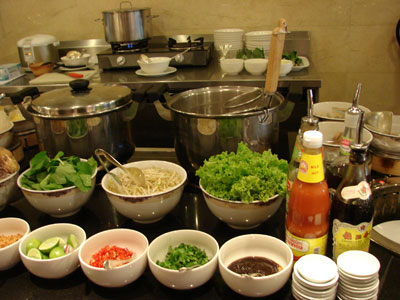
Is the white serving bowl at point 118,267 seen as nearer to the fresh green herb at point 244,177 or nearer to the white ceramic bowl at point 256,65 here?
the fresh green herb at point 244,177

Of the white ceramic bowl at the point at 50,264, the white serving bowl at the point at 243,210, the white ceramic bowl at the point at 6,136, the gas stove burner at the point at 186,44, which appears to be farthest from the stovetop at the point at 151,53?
the white ceramic bowl at the point at 50,264

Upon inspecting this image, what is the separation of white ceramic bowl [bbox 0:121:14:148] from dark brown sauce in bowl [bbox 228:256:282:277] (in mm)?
907

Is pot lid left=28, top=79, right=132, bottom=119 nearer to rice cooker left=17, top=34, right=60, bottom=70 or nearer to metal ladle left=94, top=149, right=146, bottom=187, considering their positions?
metal ladle left=94, top=149, right=146, bottom=187

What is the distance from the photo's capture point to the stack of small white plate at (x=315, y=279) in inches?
30.1

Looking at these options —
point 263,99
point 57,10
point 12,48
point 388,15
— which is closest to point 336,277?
point 263,99

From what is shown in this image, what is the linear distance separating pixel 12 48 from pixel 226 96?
224 cm

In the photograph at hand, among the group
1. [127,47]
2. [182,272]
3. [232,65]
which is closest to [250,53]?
[232,65]

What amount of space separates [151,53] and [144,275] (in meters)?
1.65

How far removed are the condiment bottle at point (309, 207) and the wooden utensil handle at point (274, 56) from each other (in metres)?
0.38

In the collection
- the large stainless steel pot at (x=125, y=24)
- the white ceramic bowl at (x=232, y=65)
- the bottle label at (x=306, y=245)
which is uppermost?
the large stainless steel pot at (x=125, y=24)

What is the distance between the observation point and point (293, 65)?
224 centimetres

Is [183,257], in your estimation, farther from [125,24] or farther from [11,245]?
[125,24]

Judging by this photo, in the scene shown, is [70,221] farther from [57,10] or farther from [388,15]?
[388,15]

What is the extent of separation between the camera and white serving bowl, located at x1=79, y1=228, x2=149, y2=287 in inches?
33.0
